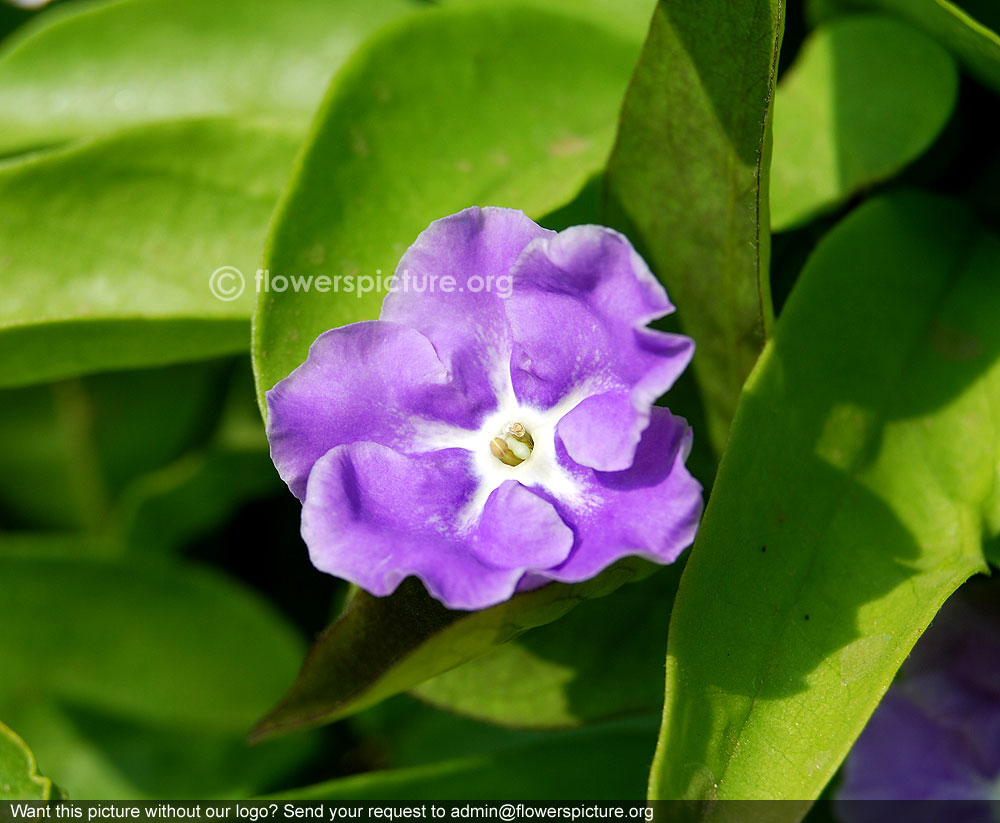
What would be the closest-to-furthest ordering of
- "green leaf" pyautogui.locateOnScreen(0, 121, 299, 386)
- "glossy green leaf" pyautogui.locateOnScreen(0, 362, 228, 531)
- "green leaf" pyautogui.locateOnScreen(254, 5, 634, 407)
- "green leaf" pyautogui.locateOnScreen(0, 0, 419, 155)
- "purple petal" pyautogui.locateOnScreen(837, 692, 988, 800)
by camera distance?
"green leaf" pyautogui.locateOnScreen(254, 5, 634, 407), "green leaf" pyautogui.locateOnScreen(0, 121, 299, 386), "purple petal" pyautogui.locateOnScreen(837, 692, 988, 800), "green leaf" pyautogui.locateOnScreen(0, 0, 419, 155), "glossy green leaf" pyautogui.locateOnScreen(0, 362, 228, 531)

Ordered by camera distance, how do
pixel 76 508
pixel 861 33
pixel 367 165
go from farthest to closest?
pixel 76 508
pixel 861 33
pixel 367 165

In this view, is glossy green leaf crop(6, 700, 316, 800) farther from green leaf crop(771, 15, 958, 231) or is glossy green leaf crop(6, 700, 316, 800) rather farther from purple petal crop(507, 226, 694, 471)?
green leaf crop(771, 15, 958, 231)

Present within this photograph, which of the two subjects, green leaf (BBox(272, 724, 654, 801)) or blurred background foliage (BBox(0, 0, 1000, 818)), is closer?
blurred background foliage (BBox(0, 0, 1000, 818))

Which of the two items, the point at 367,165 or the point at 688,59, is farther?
the point at 367,165

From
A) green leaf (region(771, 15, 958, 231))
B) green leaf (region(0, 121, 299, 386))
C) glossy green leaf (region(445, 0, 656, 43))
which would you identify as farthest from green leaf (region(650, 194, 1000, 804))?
green leaf (region(0, 121, 299, 386))

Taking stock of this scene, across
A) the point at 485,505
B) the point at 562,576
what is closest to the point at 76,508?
the point at 485,505

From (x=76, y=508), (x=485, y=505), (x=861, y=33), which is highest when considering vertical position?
(x=861, y=33)

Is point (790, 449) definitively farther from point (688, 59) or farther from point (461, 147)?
point (461, 147)
